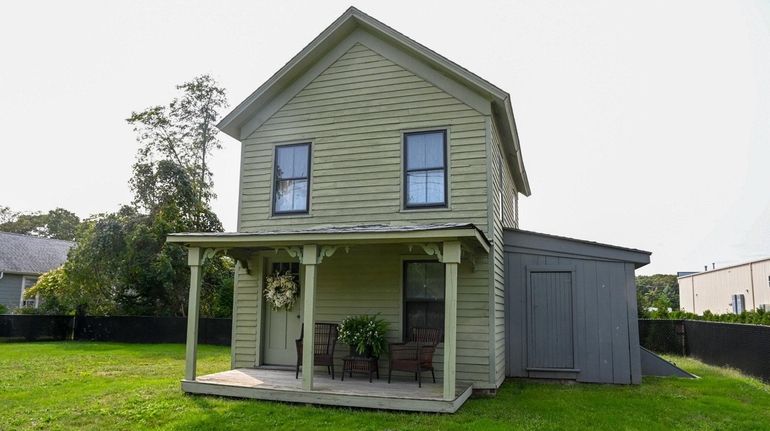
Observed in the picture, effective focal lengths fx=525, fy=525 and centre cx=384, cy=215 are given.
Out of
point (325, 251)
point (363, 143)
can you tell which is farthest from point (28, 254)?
point (325, 251)

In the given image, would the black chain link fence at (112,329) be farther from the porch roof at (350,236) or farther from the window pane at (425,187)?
the window pane at (425,187)

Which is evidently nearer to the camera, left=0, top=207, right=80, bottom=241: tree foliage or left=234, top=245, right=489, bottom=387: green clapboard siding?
left=234, top=245, right=489, bottom=387: green clapboard siding

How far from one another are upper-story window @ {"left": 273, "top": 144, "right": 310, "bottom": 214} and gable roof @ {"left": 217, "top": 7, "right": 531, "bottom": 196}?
878 mm

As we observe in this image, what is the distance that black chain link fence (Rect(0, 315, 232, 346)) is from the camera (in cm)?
1742

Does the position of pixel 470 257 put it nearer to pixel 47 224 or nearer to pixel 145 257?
pixel 145 257

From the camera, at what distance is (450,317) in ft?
23.0

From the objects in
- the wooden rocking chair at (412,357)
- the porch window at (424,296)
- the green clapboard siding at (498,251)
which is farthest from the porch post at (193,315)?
the green clapboard siding at (498,251)

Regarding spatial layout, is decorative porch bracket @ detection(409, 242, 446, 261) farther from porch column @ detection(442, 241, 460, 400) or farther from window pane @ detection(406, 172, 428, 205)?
window pane @ detection(406, 172, 428, 205)

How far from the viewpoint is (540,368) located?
9.68m

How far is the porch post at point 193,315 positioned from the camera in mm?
8195

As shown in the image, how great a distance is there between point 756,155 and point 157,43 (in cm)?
1719

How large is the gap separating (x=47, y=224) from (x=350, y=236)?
4911 cm

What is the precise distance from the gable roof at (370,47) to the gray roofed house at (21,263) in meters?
21.5

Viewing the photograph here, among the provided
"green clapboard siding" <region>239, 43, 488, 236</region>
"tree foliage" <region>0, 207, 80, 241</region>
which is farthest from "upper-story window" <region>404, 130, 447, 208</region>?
"tree foliage" <region>0, 207, 80, 241</region>
